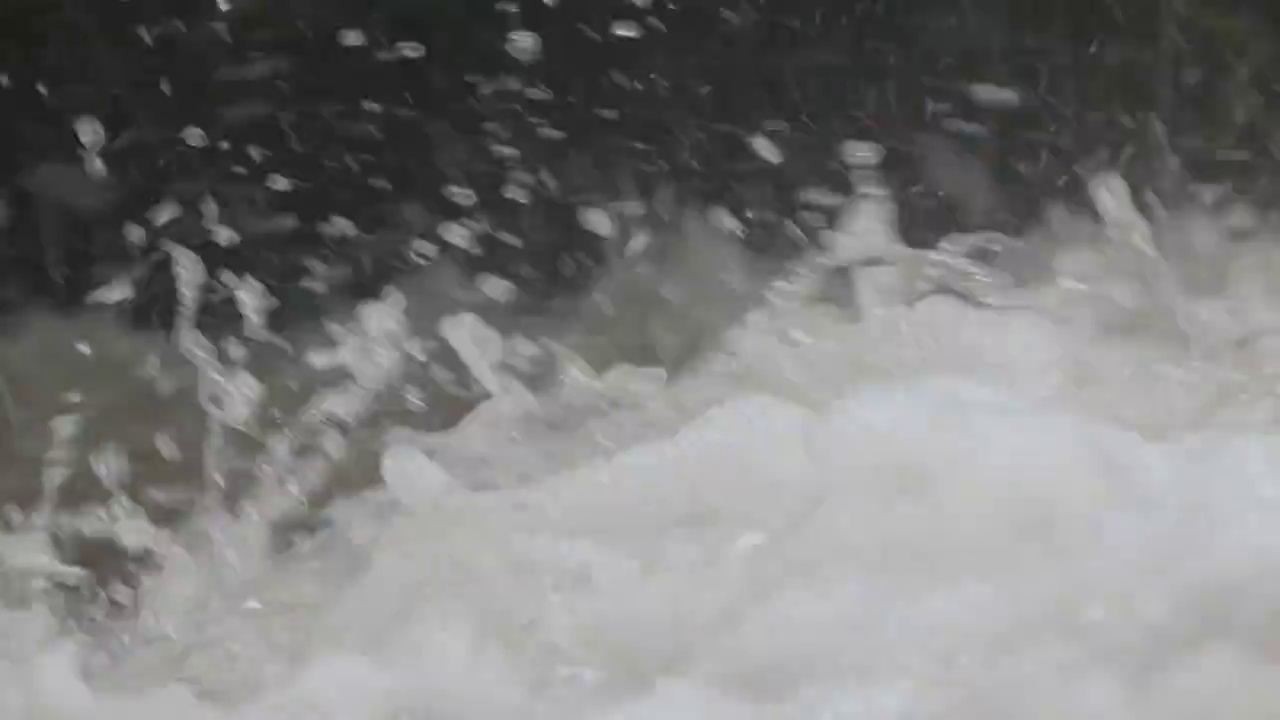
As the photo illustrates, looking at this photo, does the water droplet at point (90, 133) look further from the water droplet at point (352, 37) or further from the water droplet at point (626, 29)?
the water droplet at point (626, 29)

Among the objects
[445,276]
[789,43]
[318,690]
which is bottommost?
[318,690]

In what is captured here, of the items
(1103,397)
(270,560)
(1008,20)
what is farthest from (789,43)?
(270,560)

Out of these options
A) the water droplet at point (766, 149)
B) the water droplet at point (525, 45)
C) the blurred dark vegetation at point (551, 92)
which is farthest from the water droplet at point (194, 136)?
the water droplet at point (766, 149)

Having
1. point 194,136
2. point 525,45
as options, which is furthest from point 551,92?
point 194,136

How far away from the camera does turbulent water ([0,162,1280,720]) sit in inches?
19.3

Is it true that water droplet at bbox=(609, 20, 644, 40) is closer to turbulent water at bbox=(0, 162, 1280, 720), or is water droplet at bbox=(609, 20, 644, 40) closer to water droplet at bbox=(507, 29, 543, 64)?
water droplet at bbox=(507, 29, 543, 64)

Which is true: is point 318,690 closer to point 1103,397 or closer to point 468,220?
point 468,220

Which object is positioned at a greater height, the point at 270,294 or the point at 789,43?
the point at 789,43

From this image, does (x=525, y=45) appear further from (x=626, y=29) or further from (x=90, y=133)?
(x=90, y=133)

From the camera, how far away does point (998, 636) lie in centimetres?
49

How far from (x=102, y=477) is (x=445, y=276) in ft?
0.60

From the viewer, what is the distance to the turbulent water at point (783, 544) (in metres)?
0.49

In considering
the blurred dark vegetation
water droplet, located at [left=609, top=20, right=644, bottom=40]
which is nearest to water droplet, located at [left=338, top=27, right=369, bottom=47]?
the blurred dark vegetation

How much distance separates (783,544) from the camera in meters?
0.52
